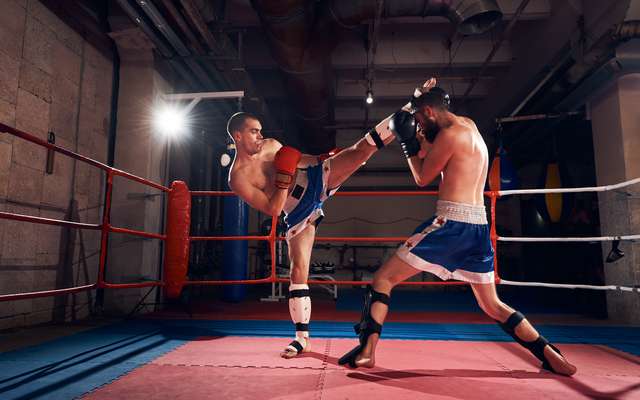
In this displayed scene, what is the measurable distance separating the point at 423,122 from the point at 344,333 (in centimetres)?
187

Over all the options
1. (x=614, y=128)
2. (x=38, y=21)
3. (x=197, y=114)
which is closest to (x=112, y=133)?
(x=38, y=21)

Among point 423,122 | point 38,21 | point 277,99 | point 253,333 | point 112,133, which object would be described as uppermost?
point 277,99

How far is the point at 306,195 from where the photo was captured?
2.46 meters

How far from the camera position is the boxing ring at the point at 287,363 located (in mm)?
1710

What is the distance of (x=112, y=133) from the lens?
188 inches

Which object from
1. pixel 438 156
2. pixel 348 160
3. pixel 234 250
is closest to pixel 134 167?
pixel 234 250

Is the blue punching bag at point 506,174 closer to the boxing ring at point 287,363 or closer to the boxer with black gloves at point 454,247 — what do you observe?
the boxing ring at point 287,363

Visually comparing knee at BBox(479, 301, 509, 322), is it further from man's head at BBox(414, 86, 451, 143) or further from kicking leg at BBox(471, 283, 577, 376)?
man's head at BBox(414, 86, 451, 143)

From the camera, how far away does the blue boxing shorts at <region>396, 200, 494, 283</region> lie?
1907 mm

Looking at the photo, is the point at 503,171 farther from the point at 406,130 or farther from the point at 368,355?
the point at 368,355

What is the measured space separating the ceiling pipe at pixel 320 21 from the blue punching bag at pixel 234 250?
7.22ft

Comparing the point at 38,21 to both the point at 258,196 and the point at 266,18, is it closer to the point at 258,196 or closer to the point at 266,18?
the point at 266,18

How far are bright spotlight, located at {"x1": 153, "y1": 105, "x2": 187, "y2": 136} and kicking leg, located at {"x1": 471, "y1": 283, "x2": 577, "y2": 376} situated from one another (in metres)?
4.26

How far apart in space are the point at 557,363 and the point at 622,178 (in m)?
3.64
